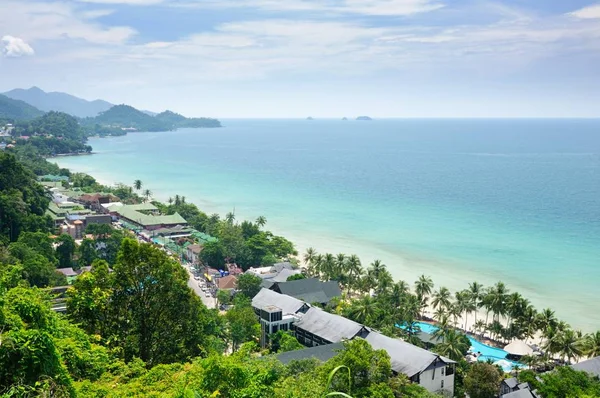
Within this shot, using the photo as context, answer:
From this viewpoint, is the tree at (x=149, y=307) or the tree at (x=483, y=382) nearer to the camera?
the tree at (x=149, y=307)

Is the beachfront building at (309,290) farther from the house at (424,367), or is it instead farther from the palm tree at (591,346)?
the palm tree at (591,346)

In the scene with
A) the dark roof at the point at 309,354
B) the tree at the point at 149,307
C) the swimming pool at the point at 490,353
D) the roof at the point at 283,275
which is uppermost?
the tree at the point at 149,307

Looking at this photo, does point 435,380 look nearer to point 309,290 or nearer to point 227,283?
point 309,290

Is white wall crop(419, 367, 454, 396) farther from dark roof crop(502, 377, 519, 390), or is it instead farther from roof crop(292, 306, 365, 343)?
roof crop(292, 306, 365, 343)

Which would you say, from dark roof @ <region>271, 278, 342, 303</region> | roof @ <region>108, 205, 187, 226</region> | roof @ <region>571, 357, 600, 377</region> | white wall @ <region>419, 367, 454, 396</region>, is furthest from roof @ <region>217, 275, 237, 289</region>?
roof @ <region>571, 357, 600, 377</region>

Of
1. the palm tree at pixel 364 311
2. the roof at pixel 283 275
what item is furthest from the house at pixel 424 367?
the roof at pixel 283 275

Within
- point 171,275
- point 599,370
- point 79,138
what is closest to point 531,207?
point 599,370
